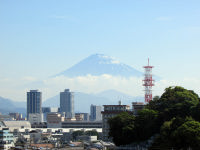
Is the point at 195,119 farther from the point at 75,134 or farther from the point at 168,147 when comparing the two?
the point at 75,134

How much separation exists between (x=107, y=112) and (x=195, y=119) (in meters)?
56.7

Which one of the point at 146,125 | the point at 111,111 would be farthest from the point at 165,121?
the point at 111,111

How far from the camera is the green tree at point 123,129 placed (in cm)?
9275

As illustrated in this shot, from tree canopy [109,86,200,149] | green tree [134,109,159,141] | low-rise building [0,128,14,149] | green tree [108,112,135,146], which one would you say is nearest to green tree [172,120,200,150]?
tree canopy [109,86,200,149]

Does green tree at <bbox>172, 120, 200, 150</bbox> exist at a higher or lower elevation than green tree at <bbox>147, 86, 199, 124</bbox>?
lower

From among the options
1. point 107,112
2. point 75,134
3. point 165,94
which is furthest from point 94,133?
point 165,94

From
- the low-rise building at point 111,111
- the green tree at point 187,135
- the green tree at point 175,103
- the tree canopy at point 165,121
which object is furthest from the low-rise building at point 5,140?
the green tree at point 187,135

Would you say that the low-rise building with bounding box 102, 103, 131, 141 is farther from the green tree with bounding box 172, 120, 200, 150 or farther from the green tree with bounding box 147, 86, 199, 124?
the green tree with bounding box 172, 120, 200, 150

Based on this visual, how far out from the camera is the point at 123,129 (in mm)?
92750

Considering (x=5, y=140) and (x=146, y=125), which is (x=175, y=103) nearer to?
(x=146, y=125)

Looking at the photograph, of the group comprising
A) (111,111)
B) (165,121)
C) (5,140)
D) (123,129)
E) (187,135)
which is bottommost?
(5,140)

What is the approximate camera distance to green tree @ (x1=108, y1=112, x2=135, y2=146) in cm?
9275

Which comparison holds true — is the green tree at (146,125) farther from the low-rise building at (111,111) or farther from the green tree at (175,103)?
the low-rise building at (111,111)

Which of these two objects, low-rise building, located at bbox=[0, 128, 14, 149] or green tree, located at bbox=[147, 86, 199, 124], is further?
low-rise building, located at bbox=[0, 128, 14, 149]
